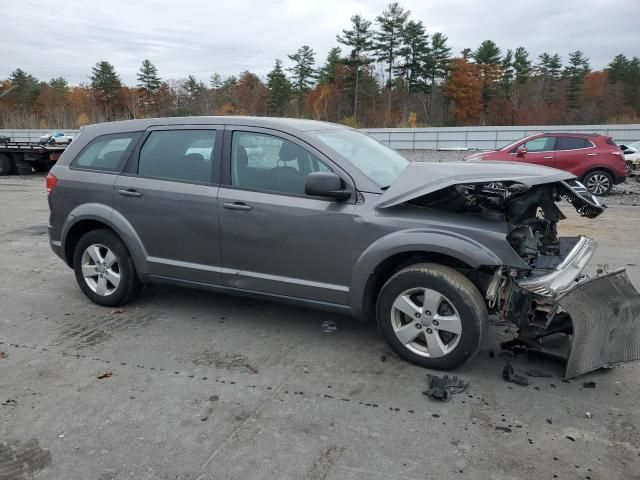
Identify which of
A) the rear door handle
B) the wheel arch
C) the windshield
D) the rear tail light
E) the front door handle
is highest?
the windshield

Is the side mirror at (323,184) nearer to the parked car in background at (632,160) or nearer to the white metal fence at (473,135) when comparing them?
the parked car in background at (632,160)

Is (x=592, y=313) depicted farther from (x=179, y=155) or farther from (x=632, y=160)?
(x=632, y=160)

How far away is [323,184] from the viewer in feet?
12.4

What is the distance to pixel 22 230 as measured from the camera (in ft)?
30.7

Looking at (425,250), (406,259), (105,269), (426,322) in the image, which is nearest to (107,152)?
(105,269)

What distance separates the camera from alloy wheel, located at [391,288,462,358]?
11.9ft

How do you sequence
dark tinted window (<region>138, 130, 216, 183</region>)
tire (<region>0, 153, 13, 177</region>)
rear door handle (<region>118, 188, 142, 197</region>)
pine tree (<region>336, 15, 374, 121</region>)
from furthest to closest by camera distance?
pine tree (<region>336, 15, 374, 121</region>) → tire (<region>0, 153, 13, 177</region>) → rear door handle (<region>118, 188, 142, 197</region>) → dark tinted window (<region>138, 130, 216, 183</region>)

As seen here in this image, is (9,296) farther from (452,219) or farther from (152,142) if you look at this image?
(452,219)

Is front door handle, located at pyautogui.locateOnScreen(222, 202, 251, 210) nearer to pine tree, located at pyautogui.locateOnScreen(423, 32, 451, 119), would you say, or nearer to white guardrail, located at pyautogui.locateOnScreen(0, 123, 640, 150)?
white guardrail, located at pyautogui.locateOnScreen(0, 123, 640, 150)

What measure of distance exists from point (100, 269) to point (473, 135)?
3444cm

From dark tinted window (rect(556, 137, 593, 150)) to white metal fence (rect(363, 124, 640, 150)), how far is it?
19.8 meters

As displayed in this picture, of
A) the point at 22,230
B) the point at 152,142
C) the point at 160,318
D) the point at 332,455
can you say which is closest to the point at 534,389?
the point at 332,455

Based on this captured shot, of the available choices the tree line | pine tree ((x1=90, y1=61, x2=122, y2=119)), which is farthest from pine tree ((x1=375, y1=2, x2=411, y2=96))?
pine tree ((x1=90, y1=61, x2=122, y2=119))

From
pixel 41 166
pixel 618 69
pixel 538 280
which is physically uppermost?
pixel 618 69
